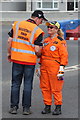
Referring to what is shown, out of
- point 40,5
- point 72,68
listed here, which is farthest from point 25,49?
point 40,5

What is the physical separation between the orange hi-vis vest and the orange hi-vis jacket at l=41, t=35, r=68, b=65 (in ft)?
0.78

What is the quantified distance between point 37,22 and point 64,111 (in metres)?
1.67

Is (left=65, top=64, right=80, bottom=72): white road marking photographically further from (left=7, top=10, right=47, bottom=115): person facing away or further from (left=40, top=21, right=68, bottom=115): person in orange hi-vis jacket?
(left=7, top=10, right=47, bottom=115): person facing away

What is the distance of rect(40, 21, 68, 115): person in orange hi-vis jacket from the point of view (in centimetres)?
766

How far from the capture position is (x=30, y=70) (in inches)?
303

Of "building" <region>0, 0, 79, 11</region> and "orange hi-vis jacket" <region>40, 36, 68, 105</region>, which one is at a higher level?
"building" <region>0, 0, 79, 11</region>

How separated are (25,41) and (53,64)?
24.4 inches

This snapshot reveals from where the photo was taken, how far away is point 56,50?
7672 millimetres

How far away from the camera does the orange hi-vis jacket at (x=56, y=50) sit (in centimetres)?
766

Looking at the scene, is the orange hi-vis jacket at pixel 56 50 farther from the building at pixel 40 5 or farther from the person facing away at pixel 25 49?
the building at pixel 40 5

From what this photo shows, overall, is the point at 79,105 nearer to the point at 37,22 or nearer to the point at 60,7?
the point at 37,22

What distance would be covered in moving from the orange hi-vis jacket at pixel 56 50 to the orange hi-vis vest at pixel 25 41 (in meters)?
0.24

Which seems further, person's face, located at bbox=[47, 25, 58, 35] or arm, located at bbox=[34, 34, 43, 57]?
person's face, located at bbox=[47, 25, 58, 35]

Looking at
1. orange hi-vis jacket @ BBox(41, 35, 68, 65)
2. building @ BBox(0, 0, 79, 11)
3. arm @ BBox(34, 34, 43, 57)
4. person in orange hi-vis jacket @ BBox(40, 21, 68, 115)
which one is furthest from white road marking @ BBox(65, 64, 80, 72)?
building @ BBox(0, 0, 79, 11)
